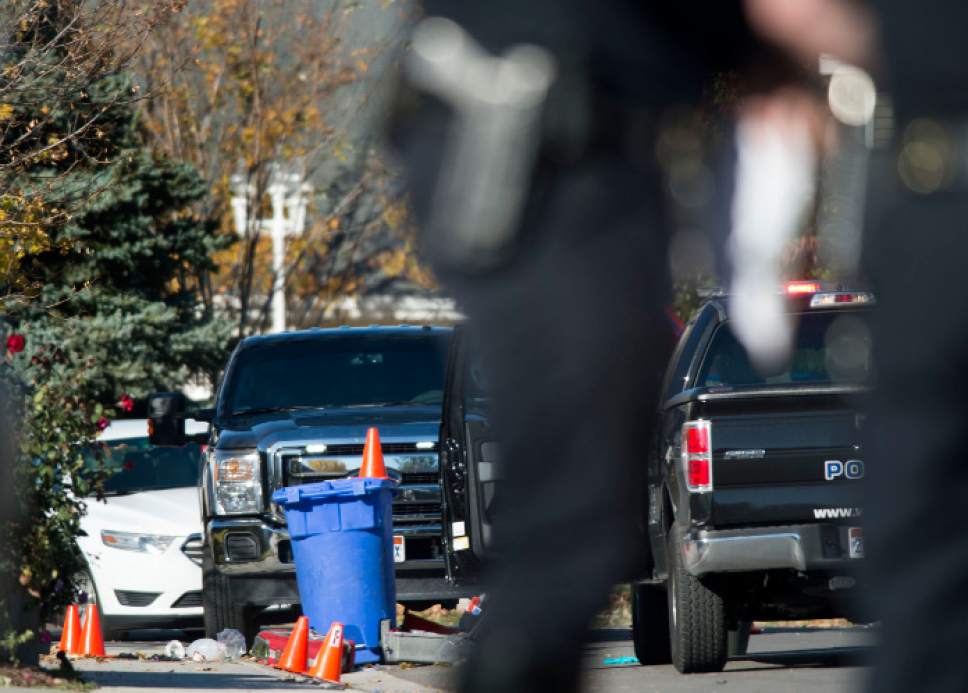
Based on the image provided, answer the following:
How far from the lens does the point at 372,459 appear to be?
1116cm

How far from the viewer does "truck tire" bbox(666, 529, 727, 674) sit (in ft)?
30.3

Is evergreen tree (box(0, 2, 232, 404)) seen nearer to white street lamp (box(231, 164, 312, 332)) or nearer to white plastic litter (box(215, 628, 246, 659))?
white street lamp (box(231, 164, 312, 332))

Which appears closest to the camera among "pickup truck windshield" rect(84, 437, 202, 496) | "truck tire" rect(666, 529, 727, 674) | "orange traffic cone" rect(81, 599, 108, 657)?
"truck tire" rect(666, 529, 727, 674)

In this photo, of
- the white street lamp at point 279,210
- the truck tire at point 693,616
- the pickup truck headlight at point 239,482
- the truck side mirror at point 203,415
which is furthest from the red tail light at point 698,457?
the white street lamp at point 279,210

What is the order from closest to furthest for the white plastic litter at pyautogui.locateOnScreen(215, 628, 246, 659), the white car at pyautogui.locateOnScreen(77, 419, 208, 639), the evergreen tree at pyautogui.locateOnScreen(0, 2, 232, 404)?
the white plastic litter at pyautogui.locateOnScreen(215, 628, 246, 659)
the white car at pyautogui.locateOnScreen(77, 419, 208, 639)
the evergreen tree at pyautogui.locateOnScreen(0, 2, 232, 404)

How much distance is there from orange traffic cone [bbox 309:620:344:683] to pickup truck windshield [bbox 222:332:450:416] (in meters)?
2.92

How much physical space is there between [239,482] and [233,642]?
Result: 1.04 m

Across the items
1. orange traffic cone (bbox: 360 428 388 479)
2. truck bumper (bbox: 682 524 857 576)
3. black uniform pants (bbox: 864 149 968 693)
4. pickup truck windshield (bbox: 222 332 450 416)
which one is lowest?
truck bumper (bbox: 682 524 857 576)

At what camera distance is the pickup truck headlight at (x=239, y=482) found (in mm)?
11836

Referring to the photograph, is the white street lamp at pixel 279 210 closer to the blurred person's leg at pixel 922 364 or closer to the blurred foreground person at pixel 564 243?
the blurred foreground person at pixel 564 243

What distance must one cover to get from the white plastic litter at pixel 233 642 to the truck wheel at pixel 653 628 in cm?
258

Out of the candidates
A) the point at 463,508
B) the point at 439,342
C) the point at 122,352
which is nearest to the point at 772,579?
the point at 463,508

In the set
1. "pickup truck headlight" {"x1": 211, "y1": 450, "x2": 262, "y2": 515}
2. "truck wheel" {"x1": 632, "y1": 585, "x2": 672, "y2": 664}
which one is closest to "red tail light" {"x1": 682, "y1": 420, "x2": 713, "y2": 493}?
"truck wheel" {"x1": 632, "y1": 585, "x2": 672, "y2": 664}

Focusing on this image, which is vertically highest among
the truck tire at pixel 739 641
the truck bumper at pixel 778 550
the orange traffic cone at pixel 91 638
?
the truck bumper at pixel 778 550
